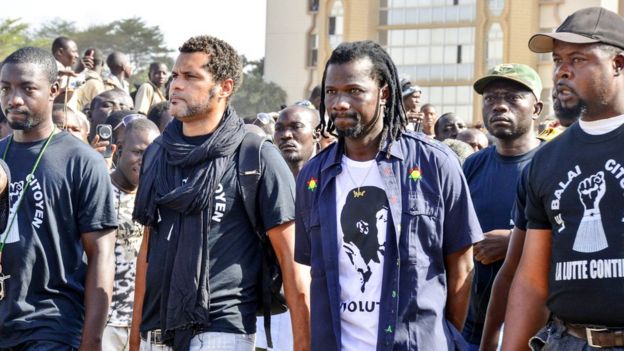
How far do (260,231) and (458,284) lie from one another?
3.89 feet

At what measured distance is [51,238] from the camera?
627 centimetres

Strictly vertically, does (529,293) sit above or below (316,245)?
below

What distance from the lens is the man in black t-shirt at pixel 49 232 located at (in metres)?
6.20

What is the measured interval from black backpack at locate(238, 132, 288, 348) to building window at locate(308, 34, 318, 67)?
5689cm

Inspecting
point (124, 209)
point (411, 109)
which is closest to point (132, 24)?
point (411, 109)

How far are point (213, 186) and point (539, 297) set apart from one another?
5.93ft

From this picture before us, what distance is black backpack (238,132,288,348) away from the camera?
20.3ft

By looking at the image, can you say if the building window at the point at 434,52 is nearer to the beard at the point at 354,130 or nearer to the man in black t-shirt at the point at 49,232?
the man in black t-shirt at the point at 49,232

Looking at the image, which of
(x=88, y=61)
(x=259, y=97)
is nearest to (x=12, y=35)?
(x=259, y=97)

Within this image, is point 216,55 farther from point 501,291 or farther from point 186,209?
point 501,291

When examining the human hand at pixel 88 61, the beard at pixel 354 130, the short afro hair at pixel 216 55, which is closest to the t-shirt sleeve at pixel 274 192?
the short afro hair at pixel 216 55

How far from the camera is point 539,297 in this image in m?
5.43

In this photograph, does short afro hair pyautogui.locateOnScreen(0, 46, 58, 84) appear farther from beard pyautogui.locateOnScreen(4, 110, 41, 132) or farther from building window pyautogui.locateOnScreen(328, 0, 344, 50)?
building window pyautogui.locateOnScreen(328, 0, 344, 50)

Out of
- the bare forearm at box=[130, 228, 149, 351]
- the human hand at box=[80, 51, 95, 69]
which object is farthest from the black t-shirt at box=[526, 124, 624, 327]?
the human hand at box=[80, 51, 95, 69]
